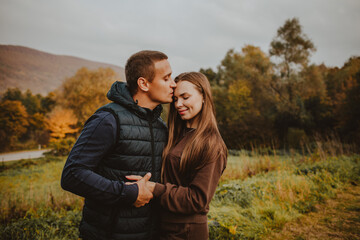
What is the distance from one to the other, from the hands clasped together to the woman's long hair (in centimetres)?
27

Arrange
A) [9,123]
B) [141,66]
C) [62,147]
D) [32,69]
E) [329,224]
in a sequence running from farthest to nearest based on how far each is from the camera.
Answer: [32,69] → [9,123] → [62,147] → [329,224] → [141,66]

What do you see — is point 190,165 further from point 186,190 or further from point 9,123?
point 9,123

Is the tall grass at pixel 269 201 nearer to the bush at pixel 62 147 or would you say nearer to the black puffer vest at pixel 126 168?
the black puffer vest at pixel 126 168

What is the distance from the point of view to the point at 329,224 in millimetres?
3623

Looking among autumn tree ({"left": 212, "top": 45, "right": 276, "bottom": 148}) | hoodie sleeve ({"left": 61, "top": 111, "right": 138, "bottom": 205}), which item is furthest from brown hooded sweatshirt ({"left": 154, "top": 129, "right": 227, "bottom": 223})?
autumn tree ({"left": 212, "top": 45, "right": 276, "bottom": 148})

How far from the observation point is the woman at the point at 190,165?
1.58 m

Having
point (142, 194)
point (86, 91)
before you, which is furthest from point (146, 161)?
point (86, 91)

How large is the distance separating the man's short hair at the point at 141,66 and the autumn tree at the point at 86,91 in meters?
22.3

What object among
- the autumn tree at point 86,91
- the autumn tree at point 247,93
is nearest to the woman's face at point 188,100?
the autumn tree at point 247,93

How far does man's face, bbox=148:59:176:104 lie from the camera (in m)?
1.89

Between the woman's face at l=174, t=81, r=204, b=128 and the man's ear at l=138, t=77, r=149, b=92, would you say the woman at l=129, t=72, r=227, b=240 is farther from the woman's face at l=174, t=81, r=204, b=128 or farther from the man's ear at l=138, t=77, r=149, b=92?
the man's ear at l=138, t=77, r=149, b=92

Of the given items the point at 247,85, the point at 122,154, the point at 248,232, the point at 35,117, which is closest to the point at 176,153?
the point at 122,154

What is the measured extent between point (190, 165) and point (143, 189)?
A: 44cm

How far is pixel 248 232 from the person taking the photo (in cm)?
319
